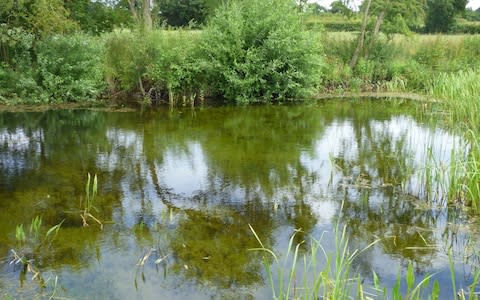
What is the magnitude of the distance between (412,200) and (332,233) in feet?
4.89

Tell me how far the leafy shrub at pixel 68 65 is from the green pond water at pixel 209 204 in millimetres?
2694

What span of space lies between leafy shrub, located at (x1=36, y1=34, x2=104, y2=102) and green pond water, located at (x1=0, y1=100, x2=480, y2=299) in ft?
8.84

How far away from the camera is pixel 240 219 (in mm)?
5941

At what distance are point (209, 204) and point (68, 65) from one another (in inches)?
360

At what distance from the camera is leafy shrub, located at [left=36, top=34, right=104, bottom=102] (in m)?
14.0

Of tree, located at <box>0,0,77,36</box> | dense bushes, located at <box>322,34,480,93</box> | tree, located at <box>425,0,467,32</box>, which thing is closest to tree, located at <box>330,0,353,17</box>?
dense bushes, located at <box>322,34,480,93</box>

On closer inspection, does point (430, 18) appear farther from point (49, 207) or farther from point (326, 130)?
point (49, 207)

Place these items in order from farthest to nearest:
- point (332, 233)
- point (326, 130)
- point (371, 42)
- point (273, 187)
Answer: point (371, 42) < point (326, 130) < point (273, 187) < point (332, 233)

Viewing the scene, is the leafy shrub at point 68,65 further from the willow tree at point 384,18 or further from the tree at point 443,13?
the tree at point 443,13

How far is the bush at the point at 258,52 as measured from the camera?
14.9 m

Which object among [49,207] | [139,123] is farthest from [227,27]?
[49,207]

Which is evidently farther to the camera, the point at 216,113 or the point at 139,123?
the point at 216,113

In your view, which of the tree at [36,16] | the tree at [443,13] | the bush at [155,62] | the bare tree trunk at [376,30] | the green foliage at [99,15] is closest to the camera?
the tree at [36,16]

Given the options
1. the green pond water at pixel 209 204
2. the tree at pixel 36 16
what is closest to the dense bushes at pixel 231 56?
the tree at pixel 36 16
